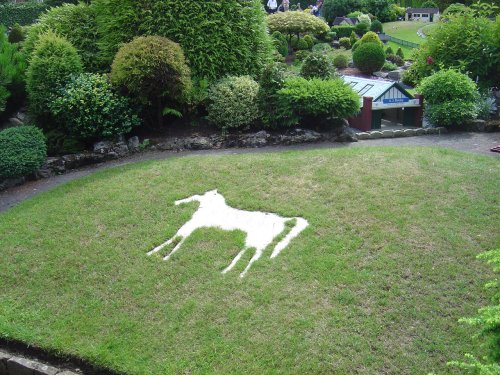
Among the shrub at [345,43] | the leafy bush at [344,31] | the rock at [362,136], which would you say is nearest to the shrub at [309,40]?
the shrub at [345,43]

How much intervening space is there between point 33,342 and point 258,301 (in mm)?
A: 2876

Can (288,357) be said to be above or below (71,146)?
below

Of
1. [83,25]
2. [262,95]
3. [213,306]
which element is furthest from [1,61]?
[213,306]

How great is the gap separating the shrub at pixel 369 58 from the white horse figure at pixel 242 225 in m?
15.7

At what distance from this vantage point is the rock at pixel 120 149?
1170 centimetres

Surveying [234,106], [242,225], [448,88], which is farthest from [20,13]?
[242,225]

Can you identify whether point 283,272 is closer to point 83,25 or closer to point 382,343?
point 382,343

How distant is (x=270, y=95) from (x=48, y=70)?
5121 mm

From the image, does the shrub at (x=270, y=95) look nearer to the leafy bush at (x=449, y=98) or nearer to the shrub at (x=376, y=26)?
the leafy bush at (x=449, y=98)

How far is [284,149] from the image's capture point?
11.5 meters

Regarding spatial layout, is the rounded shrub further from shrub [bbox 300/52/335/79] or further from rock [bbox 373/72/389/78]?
rock [bbox 373/72/389/78]

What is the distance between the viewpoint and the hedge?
37.8 m

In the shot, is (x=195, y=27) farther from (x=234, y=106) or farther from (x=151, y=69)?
(x=234, y=106)

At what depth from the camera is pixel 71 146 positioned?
1191cm
